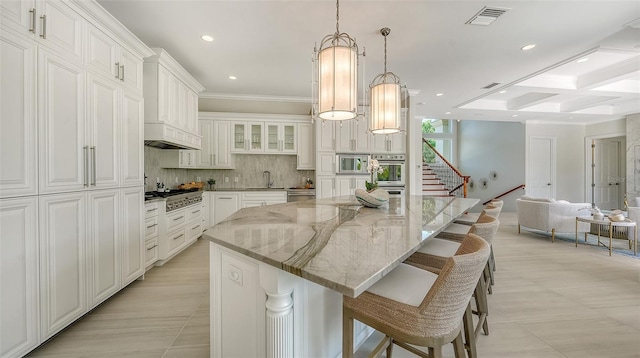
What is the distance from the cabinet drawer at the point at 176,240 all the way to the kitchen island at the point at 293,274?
7.30 ft

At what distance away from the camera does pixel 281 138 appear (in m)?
4.99

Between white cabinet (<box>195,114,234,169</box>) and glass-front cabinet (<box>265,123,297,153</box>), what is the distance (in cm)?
79

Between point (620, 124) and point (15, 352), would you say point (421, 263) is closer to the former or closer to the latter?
point (15, 352)

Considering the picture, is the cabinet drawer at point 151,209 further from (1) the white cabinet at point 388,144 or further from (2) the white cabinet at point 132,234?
(1) the white cabinet at point 388,144

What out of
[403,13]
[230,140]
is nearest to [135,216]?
[230,140]

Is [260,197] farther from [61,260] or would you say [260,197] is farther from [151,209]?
[61,260]

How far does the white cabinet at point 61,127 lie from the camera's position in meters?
1.60

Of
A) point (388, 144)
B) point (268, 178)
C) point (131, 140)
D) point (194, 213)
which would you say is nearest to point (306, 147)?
point (268, 178)

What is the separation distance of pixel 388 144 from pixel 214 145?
3441 millimetres

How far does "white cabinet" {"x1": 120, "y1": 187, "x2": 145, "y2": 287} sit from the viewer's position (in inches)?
91.7

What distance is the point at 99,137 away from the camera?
6.75 ft

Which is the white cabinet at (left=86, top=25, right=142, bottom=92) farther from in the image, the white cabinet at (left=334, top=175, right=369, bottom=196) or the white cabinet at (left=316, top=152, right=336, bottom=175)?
the white cabinet at (left=334, top=175, right=369, bottom=196)

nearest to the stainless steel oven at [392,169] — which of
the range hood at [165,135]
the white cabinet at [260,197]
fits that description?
the white cabinet at [260,197]

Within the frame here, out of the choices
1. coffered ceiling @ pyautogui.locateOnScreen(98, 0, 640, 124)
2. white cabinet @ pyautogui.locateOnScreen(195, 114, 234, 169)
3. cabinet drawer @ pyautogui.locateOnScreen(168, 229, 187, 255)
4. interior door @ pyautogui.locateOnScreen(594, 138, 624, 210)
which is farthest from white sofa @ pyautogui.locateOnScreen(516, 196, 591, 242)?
cabinet drawer @ pyautogui.locateOnScreen(168, 229, 187, 255)
